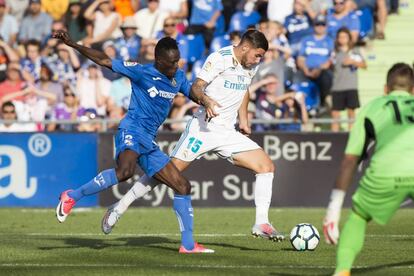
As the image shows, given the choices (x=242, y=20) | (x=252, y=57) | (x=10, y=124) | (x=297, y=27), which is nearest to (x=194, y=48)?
(x=242, y=20)

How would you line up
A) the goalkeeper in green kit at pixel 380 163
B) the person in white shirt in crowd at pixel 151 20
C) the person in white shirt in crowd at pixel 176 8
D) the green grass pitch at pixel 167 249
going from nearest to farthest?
the goalkeeper in green kit at pixel 380 163 → the green grass pitch at pixel 167 249 → the person in white shirt in crowd at pixel 151 20 → the person in white shirt in crowd at pixel 176 8

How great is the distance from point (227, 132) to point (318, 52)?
9.11 metres

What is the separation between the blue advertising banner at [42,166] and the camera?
2088 centimetres

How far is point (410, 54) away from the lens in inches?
984

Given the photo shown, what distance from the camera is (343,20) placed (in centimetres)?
2348

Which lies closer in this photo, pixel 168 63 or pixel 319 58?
pixel 168 63

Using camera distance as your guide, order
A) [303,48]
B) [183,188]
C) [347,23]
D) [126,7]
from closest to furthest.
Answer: [183,188] < [303,48] < [347,23] < [126,7]

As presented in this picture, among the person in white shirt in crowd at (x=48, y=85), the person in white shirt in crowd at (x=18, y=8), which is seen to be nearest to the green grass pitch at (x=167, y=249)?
the person in white shirt in crowd at (x=48, y=85)

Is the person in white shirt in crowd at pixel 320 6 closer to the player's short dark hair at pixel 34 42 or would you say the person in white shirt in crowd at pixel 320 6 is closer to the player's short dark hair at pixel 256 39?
the player's short dark hair at pixel 34 42

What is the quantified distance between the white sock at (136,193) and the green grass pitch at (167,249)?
0.47 meters

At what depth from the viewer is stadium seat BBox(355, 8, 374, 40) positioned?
24.1 metres

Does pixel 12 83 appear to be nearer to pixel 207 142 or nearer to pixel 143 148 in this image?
pixel 207 142

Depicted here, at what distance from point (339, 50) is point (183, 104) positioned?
3115 millimetres

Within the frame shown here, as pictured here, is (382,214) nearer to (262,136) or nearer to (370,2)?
(262,136)
